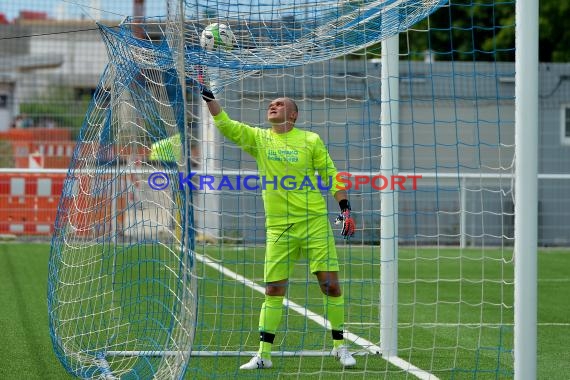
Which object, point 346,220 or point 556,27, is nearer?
point 346,220

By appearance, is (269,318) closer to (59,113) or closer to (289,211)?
(289,211)

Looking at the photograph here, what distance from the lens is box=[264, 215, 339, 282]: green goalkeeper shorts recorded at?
7.53m

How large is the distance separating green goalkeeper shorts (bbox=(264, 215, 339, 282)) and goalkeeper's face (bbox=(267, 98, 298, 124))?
740 mm

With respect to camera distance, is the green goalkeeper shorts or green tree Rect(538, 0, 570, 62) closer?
the green goalkeeper shorts

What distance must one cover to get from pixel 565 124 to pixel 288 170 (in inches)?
586

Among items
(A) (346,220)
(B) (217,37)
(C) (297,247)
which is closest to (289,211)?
(C) (297,247)

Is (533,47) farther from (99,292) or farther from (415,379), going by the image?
(99,292)

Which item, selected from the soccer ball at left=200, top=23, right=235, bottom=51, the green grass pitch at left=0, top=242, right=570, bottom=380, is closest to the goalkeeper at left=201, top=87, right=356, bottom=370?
the green grass pitch at left=0, top=242, right=570, bottom=380

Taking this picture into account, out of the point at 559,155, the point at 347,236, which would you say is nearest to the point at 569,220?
the point at 559,155

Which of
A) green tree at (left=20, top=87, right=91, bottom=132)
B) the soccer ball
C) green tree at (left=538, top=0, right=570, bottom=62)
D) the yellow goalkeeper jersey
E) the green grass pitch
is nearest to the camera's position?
the soccer ball

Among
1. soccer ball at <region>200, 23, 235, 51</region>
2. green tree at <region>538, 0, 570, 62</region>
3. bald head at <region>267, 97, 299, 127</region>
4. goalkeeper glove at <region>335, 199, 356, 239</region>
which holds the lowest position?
goalkeeper glove at <region>335, 199, 356, 239</region>

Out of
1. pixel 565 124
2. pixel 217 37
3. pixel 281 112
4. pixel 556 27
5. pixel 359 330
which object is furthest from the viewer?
pixel 556 27

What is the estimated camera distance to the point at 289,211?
7.57 metres

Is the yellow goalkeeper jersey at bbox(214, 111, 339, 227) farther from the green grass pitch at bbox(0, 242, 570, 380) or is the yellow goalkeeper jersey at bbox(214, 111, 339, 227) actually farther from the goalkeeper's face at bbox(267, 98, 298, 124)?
the green grass pitch at bbox(0, 242, 570, 380)
